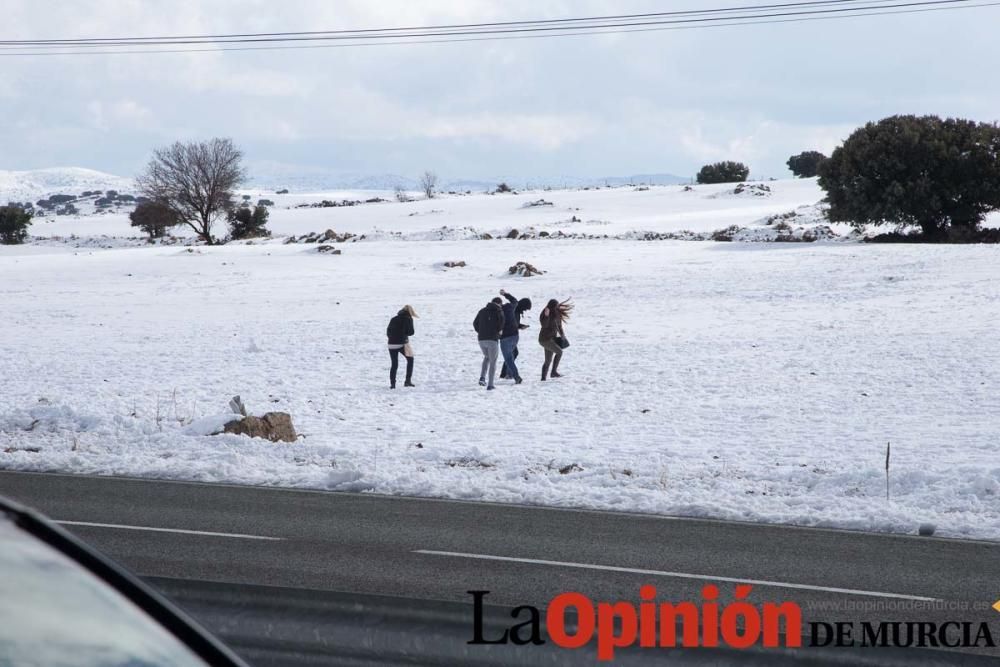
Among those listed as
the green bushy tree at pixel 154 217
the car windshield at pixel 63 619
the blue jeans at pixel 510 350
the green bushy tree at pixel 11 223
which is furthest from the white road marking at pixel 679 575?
the green bushy tree at pixel 11 223

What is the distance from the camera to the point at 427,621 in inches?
219

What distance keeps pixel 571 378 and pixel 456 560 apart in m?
15.7

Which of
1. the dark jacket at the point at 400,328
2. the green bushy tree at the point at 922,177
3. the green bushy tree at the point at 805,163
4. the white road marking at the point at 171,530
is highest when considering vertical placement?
the green bushy tree at the point at 805,163

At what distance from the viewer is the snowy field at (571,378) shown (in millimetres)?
14000

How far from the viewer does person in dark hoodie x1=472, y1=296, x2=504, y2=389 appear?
22656 millimetres

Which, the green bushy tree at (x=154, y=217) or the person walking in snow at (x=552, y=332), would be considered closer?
the person walking in snow at (x=552, y=332)

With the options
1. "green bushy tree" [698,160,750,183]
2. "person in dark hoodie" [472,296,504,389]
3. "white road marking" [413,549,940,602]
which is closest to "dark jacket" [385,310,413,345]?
"person in dark hoodie" [472,296,504,389]

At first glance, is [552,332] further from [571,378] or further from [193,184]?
[193,184]

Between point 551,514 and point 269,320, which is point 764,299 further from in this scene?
point 551,514

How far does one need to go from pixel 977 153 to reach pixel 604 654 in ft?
173

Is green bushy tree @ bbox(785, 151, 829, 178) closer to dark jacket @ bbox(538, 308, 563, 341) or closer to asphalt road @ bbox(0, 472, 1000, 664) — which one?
dark jacket @ bbox(538, 308, 563, 341)

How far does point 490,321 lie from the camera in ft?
A: 74.4

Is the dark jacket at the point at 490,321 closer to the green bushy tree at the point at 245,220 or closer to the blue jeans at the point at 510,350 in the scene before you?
Answer: the blue jeans at the point at 510,350

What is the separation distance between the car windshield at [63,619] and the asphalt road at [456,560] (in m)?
4.11
